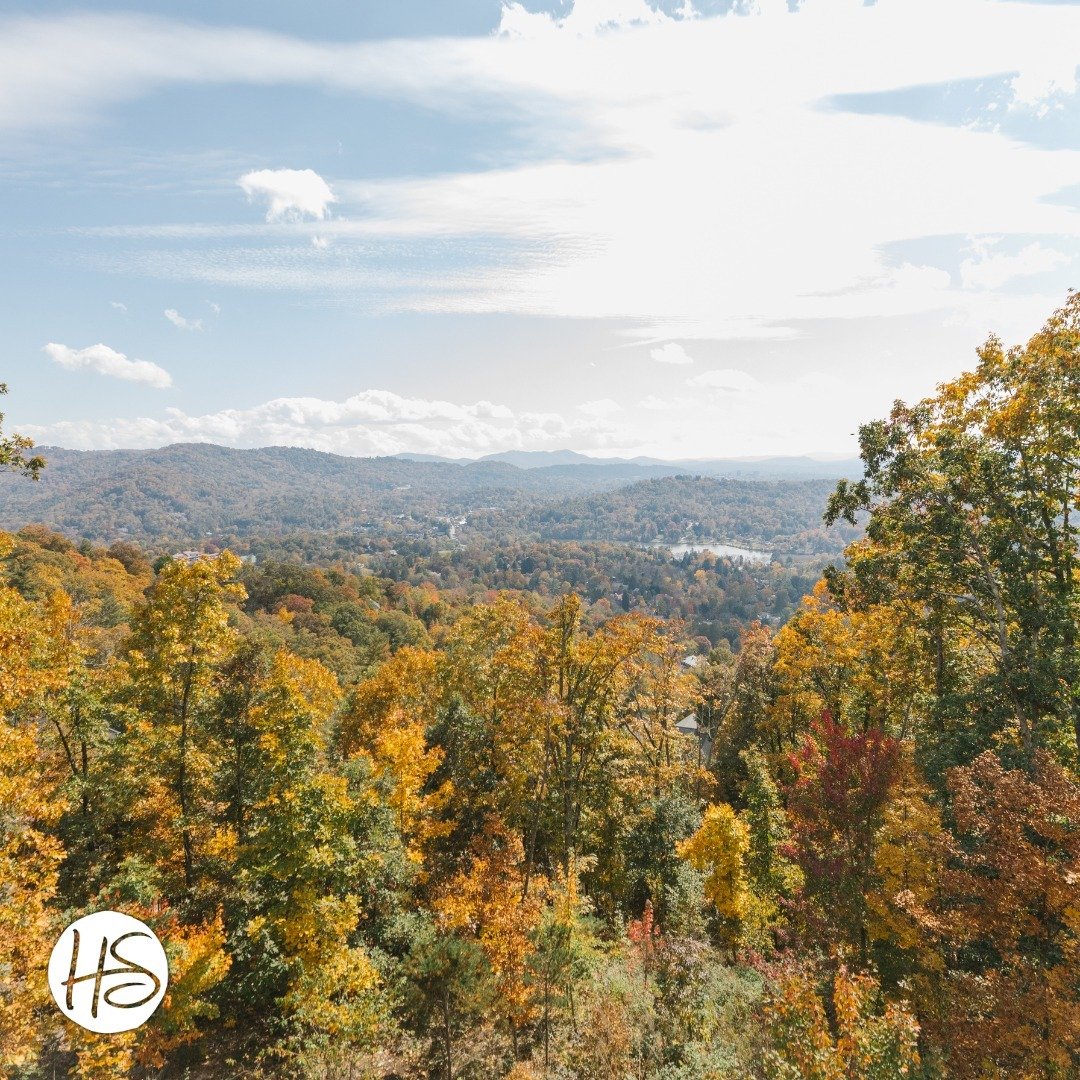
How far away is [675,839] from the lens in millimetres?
19469

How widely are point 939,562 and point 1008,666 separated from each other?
276 centimetres

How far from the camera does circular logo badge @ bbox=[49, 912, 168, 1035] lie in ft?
20.2

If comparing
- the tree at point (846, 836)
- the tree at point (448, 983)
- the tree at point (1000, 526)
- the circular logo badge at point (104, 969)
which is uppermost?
the tree at point (1000, 526)

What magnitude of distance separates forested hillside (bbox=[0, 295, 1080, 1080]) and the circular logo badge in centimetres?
430

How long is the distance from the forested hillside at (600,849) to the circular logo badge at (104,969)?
4.30m

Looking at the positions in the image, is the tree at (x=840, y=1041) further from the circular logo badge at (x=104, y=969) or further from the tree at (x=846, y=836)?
the circular logo badge at (x=104, y=969)

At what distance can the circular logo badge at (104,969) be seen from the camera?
243 inches

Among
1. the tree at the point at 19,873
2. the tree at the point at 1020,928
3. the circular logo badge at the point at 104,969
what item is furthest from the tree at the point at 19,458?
the tree at the point at 1020,928

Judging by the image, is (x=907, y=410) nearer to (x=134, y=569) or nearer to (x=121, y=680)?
(x=121, y=680)

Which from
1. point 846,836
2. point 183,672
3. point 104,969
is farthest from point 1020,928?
point 183,672

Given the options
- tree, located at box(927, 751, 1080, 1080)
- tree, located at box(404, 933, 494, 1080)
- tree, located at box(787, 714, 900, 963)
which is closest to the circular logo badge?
tree, located at box(404, 933, 494, 1080)

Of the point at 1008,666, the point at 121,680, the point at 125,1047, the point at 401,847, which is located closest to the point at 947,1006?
the point at 1008,666

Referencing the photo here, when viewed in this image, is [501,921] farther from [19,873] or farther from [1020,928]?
[1020,928]

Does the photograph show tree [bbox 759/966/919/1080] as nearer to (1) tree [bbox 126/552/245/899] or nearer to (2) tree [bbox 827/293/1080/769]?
(2) tree [bbox 827/293/1080/769]
